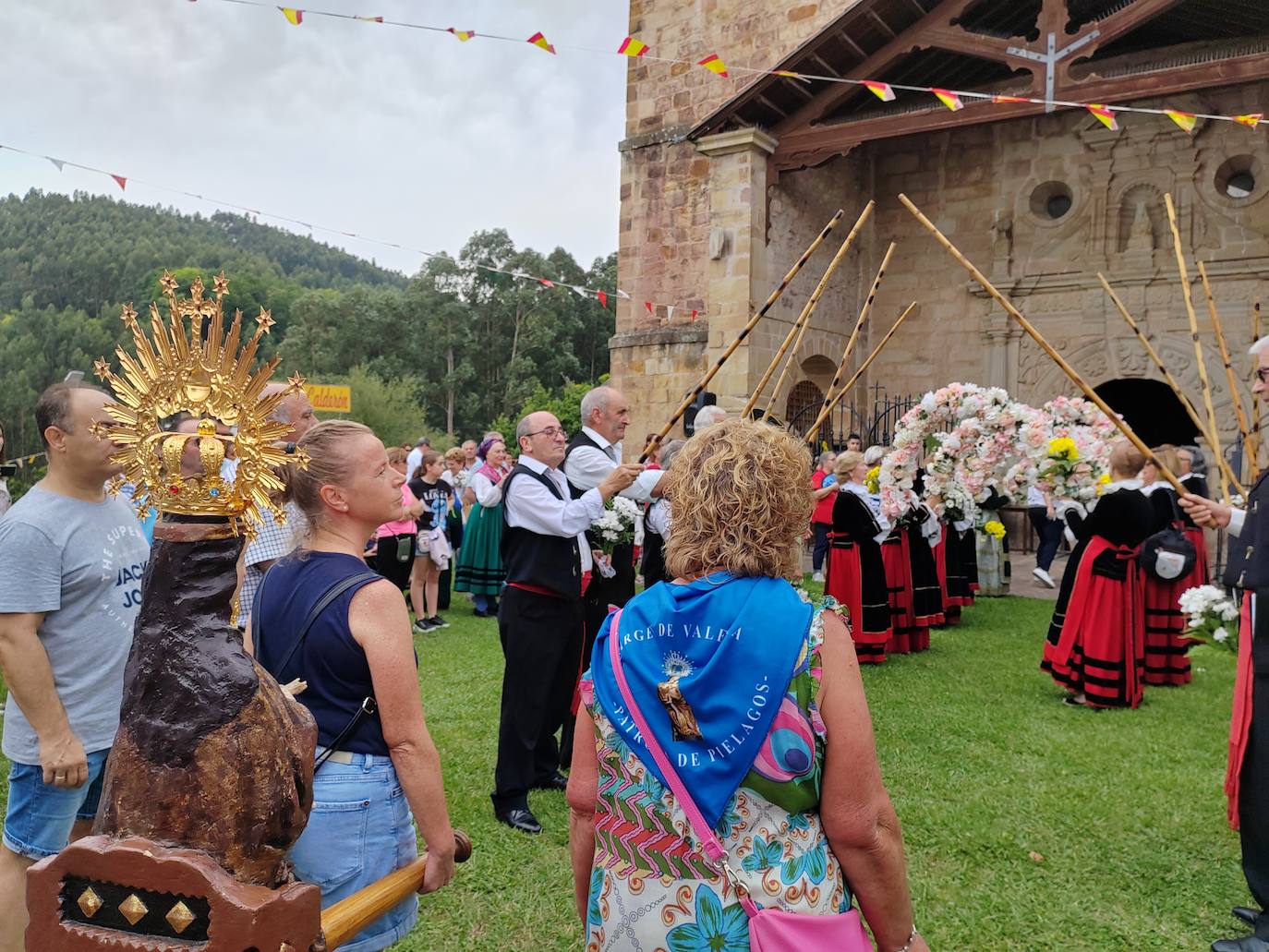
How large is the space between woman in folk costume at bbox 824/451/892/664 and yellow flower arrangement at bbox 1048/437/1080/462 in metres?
1.51

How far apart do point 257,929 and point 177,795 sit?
0.21m

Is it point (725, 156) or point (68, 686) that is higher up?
point (725, 156)

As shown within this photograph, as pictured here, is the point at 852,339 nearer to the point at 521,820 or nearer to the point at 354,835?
the point at 521,820

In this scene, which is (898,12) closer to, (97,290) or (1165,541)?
(1165,541)

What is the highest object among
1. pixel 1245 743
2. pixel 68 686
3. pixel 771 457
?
pixel 771 457

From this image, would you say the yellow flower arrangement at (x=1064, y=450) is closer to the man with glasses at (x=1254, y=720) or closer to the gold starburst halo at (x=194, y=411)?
the man with glasses at (x=1254, y=720)

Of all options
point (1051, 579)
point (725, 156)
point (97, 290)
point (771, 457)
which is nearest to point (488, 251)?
point (97, 290)

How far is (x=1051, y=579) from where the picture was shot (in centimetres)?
1244

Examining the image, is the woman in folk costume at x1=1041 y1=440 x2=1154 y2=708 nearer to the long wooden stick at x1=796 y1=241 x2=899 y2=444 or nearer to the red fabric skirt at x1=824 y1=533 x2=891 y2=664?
the red fabric skirt at x1=824 y1=533 x2=891 y2=664

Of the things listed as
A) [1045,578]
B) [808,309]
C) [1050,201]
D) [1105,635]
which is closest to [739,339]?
[808,309]

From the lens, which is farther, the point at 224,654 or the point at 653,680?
the point at 653,680

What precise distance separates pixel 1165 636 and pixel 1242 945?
14.4ft

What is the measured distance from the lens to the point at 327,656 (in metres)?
1.98

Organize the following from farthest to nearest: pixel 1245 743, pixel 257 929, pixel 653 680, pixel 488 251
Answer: pixel 488 251 < pixel 1245 743 < pixel 653 680 < pixel 257 929
